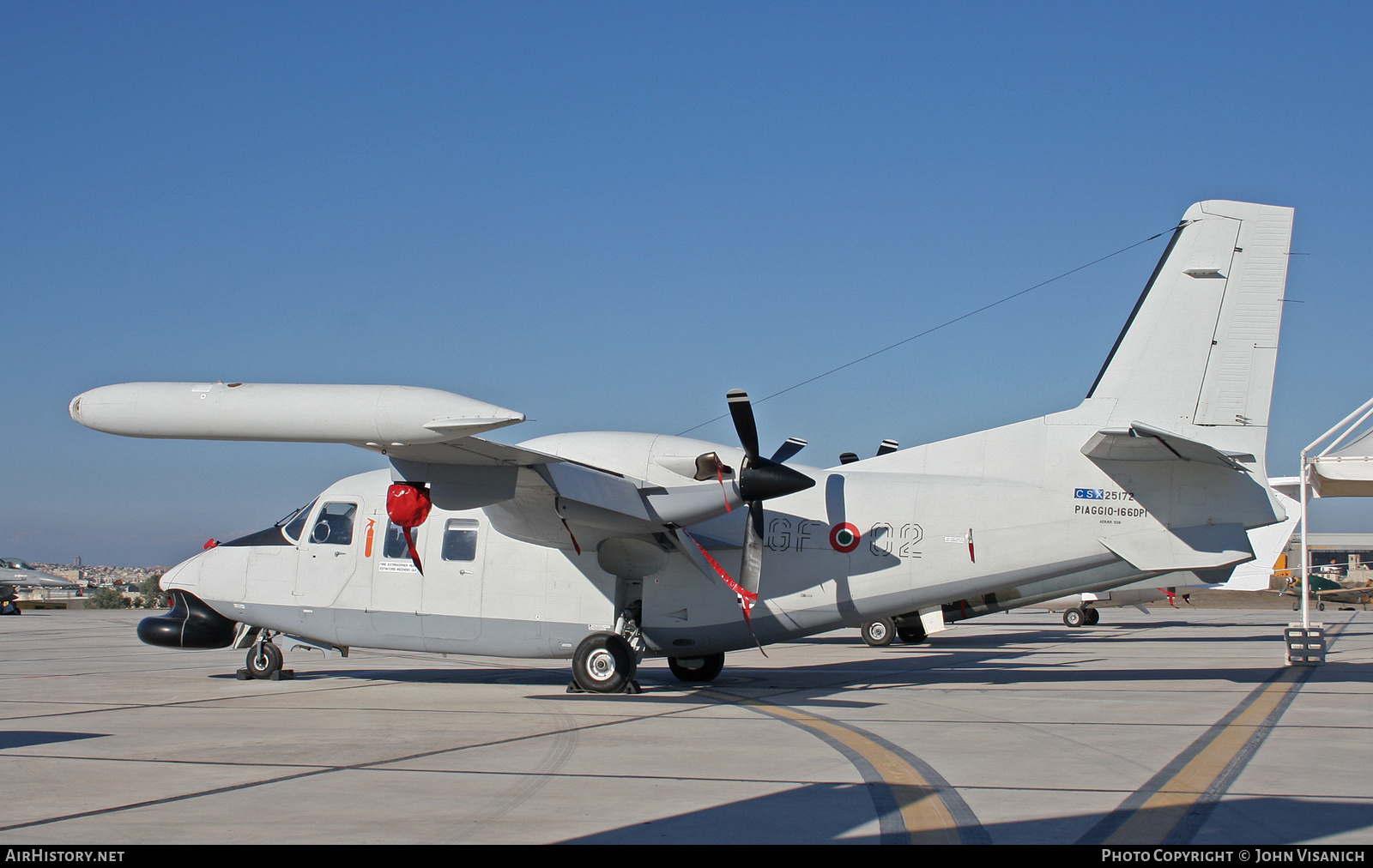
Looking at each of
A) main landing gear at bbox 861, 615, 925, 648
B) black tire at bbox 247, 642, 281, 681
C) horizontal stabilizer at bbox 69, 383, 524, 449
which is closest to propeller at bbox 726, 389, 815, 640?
horizontal stabilizer at bbox 69, 383, 524, 449

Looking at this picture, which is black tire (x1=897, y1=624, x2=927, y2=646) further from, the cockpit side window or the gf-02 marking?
the cockpit side window

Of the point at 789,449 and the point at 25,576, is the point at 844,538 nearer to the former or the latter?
the point at 789,449

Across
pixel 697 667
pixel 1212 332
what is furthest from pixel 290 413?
pixel 1212 332

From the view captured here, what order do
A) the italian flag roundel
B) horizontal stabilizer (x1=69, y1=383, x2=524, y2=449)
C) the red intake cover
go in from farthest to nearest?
the italian flag roundel < the red intake cover < horizontal stabilizer (x1=69, y1=383, x2=524, y2=449)

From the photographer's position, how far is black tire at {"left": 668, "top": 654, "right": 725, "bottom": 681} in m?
17.2

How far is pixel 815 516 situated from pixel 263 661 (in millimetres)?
9819

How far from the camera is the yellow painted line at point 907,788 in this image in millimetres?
6477

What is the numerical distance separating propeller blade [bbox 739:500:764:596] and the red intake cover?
4.52 m

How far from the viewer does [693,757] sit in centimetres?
946

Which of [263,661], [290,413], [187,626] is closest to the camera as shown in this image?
[290,413]

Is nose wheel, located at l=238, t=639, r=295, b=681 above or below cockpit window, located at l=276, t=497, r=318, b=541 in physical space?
below

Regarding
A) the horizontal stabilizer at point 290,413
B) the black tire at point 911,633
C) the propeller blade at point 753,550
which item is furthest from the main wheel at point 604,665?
the black tire at point 911,633
